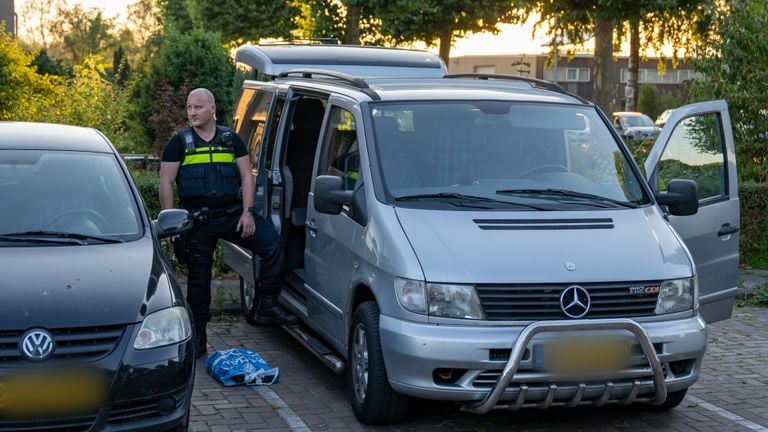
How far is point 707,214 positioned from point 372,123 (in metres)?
2.47

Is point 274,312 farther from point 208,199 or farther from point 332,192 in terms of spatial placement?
point 332,192

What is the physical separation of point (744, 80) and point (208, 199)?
8718mm

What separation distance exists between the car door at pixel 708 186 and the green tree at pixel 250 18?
34.1 m

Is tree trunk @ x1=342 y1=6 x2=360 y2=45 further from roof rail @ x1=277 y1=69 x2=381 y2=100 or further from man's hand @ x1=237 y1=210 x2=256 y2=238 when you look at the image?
man's hand @ x1=237 y1=210 x2=256 y2=238

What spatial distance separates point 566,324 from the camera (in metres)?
5.82

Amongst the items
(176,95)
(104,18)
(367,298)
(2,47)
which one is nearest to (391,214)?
(367,298)

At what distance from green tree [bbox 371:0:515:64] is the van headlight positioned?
84.2 ft

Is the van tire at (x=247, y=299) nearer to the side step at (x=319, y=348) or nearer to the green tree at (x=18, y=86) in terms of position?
the side step at (x=319, y=348)

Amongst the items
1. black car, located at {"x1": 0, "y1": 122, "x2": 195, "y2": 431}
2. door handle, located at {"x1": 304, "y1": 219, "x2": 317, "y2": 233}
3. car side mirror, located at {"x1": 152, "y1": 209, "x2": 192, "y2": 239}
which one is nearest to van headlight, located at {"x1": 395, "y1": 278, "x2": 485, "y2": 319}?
black car, located at {"x1": 0, "y1": 122, "x2": 195, "y2": 431}

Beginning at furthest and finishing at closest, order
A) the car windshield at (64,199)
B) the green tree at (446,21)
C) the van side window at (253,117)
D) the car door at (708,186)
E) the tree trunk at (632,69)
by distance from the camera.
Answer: the tree trunk at (632,69), the green tree at (446,21), the van side window at (253,117), the car door at (708,186), the car windshield at (64,199)

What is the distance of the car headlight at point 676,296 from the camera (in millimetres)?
6188

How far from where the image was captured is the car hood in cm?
516

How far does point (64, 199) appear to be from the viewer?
6.34 m

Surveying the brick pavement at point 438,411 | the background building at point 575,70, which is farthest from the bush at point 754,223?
the background building at point 575,70
